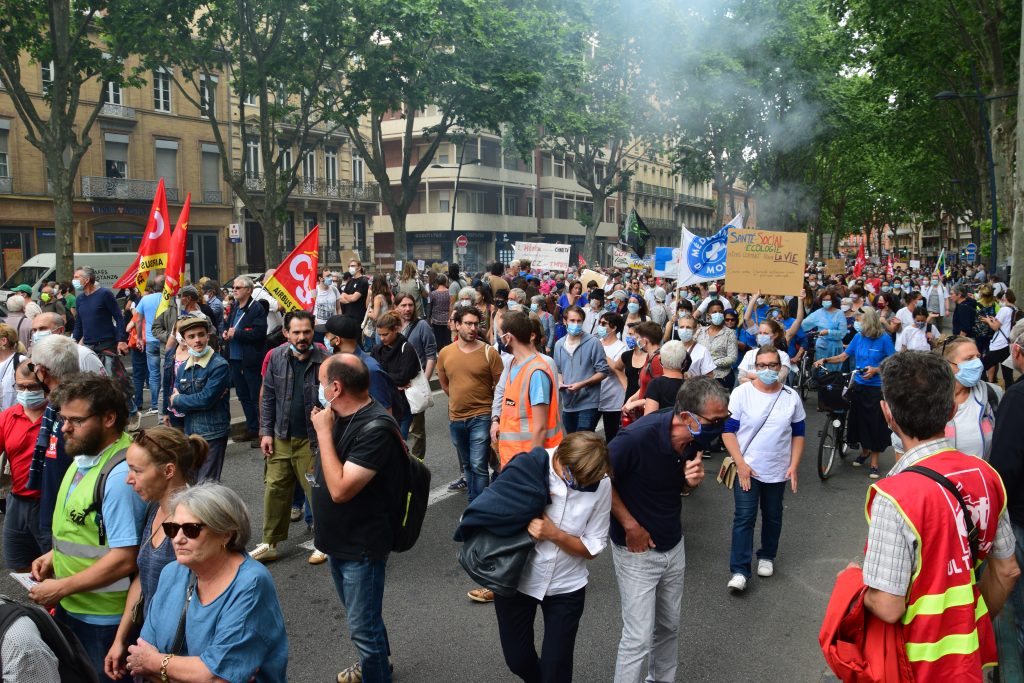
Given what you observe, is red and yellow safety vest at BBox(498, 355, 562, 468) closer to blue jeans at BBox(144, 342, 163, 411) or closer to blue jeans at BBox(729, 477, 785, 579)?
blue jeans at BBox(729, 477, 785, 579)

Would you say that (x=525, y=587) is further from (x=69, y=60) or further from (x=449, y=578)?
(x=69, y=60)

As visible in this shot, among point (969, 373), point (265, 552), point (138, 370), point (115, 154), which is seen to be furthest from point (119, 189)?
point (969, 373)

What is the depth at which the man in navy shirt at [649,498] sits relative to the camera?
3617 millimetres

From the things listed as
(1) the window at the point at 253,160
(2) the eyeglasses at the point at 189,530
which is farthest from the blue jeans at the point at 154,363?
(1) the window at the point at 253,160

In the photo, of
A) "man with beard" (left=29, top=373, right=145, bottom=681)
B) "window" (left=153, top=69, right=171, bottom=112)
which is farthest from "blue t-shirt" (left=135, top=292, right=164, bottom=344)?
"window" (left=153, top=69, right=171, bottom=112)

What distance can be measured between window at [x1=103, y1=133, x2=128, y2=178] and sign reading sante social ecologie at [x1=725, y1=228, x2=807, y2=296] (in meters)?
29.0

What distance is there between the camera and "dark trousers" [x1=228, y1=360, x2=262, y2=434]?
962 cm

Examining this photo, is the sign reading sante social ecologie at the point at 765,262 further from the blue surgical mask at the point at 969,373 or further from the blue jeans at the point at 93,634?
the blue jeans at the point at 93,634

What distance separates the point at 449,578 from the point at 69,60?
51.8 ft

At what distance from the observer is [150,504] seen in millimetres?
3164

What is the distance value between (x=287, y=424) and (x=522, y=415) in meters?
1.65

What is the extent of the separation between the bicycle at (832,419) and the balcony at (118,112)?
30703 mm

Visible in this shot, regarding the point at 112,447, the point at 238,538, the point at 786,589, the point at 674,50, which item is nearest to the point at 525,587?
the point at 238,538

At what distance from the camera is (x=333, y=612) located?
16.4 ft
